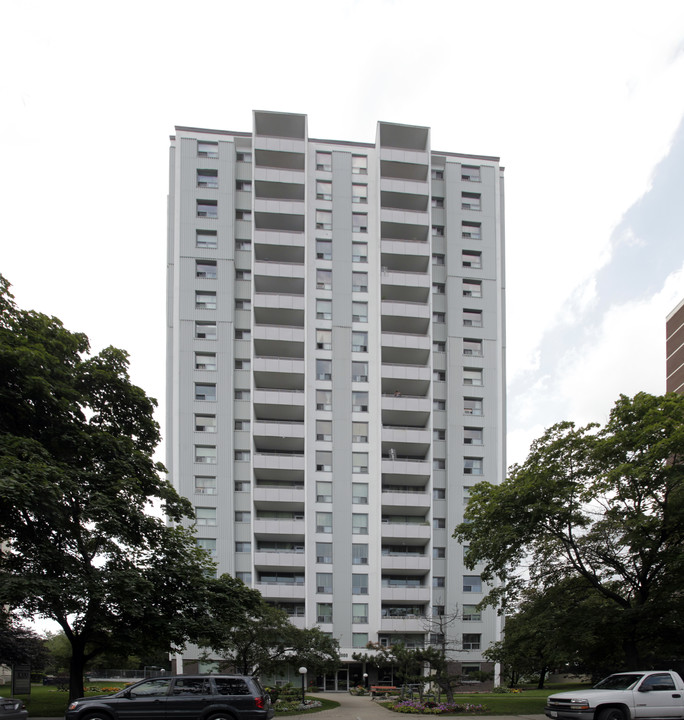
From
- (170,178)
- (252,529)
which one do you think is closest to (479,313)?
(252,529)

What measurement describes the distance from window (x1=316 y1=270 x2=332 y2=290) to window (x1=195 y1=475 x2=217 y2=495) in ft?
58.3

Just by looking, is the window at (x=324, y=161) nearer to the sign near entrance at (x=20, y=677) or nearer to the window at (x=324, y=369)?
the window at (x=324, y=369)

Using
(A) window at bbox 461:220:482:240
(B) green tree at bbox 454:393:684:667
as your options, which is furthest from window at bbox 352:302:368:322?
(B) green tree at bbox 454:393:684:667

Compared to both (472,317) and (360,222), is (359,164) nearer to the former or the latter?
(360,222)

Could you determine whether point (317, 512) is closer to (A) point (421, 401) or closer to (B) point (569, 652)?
(A) point (421, 401)

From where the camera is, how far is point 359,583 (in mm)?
51969

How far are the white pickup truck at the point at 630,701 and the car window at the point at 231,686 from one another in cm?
861

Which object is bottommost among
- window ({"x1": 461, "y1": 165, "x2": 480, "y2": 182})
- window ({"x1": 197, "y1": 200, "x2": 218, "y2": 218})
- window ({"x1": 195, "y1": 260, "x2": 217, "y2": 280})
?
window ({"x1": 195, "y1": 260, "x2": 217, "y2": 280})

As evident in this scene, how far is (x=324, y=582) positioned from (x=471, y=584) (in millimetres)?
11320

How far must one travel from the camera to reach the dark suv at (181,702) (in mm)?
17562

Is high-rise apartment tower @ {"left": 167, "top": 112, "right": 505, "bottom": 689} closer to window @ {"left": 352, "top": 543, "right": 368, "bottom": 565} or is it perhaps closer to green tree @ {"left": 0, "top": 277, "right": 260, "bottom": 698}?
window @ {"left": 352, "top": 543, "right": 368, "bottom": 565}

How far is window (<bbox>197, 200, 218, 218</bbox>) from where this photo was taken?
5684 centimetres

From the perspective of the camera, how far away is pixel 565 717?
60.9ft

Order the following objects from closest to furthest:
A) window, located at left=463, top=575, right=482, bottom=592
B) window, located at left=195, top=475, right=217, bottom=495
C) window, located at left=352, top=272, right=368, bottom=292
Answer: window, located at left=195, top=475, right=217, bottom=495
window, located at left=463, top=575, right=482, bottom=592
window, located at left=352, top=272, right=368, bottom=292
